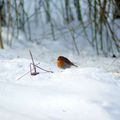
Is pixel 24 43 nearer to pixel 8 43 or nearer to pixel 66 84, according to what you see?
pixel 8 43

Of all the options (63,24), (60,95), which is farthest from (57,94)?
(63,24)

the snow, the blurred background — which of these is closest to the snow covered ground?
the snow

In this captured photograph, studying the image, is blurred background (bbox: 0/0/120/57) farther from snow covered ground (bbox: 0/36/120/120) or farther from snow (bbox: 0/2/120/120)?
snow covered ground (bbox: 0/36/120/120)

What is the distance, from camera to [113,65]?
13.5 feet

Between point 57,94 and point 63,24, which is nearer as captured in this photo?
point 57,94

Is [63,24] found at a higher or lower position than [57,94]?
lower

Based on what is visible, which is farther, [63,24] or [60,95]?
[63,24]

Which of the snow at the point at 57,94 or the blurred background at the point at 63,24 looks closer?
the snow at the point at 57,94

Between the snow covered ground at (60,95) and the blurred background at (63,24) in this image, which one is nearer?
the snow covered ground at (60,95)

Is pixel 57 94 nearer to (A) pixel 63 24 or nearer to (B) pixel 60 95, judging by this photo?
(B) pixel 60 95

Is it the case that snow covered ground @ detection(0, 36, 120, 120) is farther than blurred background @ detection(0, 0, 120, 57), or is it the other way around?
blurred background @ detection(0, 0, 120, 57)

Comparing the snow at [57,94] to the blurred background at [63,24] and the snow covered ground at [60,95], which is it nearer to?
the snow covered ground at [60,95]

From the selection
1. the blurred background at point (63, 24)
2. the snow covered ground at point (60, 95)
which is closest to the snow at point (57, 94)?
the snow covered ground at point (60, 95)

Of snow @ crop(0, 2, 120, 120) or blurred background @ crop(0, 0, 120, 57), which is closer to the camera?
snow @ crop(0, 2, 120, 120)
